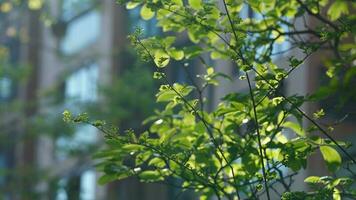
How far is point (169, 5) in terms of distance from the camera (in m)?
5.42

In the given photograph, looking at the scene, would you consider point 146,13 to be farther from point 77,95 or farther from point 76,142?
point 77,95

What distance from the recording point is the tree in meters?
4.97

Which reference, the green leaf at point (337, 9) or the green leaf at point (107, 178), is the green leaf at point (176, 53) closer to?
the green leaf at point (107, 178)

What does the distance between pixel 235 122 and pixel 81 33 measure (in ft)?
104

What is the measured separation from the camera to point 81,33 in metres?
36.7

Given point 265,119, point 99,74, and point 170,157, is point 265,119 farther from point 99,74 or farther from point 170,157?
point 99,74

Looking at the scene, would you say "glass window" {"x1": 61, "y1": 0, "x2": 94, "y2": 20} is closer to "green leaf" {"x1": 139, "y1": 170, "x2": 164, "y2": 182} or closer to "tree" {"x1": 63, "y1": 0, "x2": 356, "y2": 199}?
"tree" {"x1": 63, "y1": 0, "x2": 356, "y2": 199}

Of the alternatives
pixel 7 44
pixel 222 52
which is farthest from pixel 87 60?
pixel 222 52

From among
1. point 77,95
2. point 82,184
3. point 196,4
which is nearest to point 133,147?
point 196,4

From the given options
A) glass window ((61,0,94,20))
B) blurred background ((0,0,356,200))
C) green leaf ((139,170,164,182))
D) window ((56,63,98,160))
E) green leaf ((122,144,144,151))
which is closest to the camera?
green leaf ((122,144,144,151))

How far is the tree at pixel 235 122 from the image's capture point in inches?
196

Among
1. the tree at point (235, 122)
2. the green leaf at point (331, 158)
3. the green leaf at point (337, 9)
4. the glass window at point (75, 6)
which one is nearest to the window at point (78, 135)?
the glass window at point (75, 6)

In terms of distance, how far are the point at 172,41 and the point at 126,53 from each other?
1020 inches

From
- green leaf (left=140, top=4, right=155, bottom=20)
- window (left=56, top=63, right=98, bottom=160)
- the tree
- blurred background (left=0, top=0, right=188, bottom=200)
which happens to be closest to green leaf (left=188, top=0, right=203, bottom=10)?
the tree
